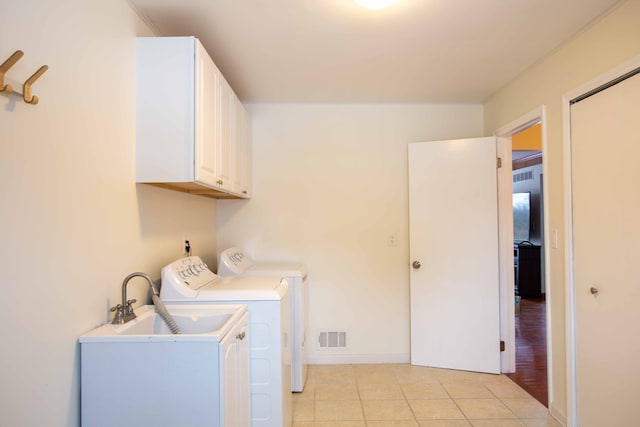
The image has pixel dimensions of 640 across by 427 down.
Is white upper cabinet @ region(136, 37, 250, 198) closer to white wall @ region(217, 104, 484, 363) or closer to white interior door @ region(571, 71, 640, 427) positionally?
white wall @ region(217, 104, 484, 363)

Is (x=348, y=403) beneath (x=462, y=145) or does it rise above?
beneath

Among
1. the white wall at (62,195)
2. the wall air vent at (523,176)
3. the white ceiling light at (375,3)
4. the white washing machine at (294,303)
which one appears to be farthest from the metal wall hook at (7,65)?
the wall air vent at (523,176)

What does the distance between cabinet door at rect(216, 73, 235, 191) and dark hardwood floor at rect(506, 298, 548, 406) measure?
2.70 metres

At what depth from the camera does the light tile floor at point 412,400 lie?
207 centimetres

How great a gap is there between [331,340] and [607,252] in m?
2.12

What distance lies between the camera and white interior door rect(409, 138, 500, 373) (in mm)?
2691

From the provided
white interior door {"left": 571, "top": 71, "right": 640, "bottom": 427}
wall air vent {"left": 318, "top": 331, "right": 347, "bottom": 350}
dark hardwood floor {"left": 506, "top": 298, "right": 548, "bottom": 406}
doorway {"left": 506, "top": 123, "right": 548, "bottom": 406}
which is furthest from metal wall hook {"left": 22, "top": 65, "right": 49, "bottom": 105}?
doorway {"left": 506, "top": 123, "right": 548, "bottom": 406}

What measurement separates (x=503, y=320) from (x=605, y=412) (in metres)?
1.02

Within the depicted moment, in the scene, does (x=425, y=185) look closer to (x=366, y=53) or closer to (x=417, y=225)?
(x=417, y=225)

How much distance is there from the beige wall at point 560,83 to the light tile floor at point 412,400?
12.7 inches

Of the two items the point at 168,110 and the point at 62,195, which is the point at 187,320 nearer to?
the point at 62,195

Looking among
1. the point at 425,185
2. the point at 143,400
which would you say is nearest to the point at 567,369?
the point at 425,185

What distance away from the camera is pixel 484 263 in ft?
8.86

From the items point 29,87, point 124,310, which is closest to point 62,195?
point 29,87
